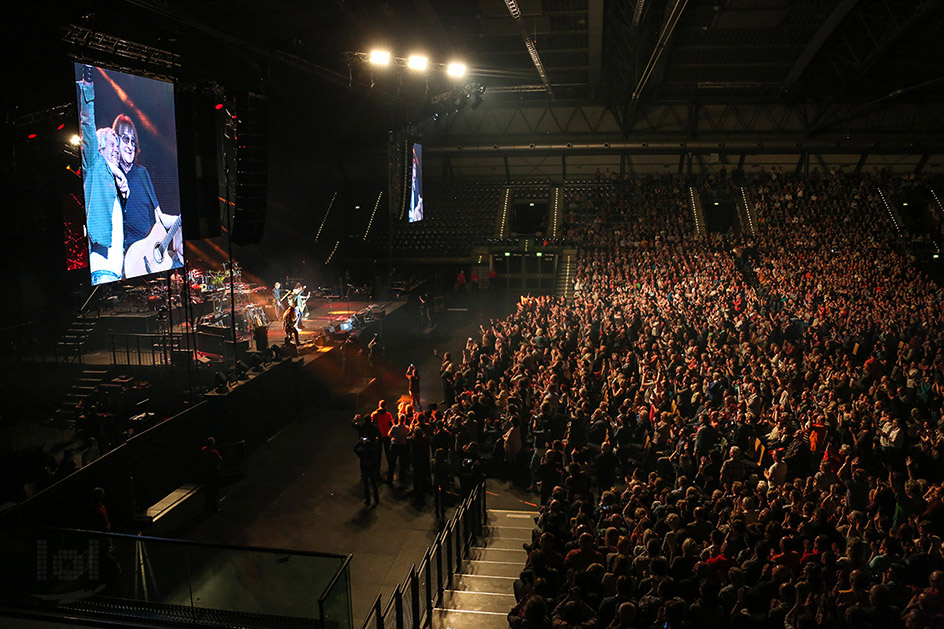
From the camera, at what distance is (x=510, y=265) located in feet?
100

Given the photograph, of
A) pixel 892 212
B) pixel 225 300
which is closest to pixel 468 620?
pixel 225 300

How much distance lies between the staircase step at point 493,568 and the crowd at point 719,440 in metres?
1.06

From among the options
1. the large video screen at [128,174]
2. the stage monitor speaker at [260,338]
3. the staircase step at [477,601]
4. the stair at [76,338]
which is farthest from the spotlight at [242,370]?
the staircase step at [477,601]

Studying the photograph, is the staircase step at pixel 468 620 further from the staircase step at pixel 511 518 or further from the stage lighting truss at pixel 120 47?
the stage lighting truss at pixel 120 47

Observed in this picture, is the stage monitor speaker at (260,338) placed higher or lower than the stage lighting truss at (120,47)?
lower

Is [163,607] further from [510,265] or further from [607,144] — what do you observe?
[607,144]

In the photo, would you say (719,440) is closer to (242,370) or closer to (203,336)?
(242,370)

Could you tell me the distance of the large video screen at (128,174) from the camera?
946 cm

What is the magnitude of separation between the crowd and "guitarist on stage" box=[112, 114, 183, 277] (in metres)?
5.01

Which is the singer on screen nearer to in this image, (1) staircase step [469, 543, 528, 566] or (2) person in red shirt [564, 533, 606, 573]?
(1) staircase step [469, 543, 528, 566]

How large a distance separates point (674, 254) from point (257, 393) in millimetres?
18288

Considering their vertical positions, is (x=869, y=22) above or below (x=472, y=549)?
above

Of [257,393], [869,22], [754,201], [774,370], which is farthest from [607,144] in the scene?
[257,393]

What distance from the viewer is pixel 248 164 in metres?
11.0
